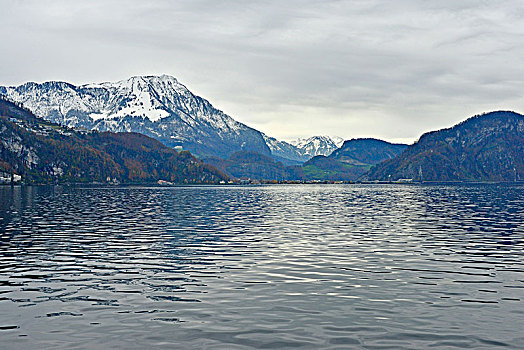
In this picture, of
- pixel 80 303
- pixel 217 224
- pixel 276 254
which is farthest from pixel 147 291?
pixel 217 224

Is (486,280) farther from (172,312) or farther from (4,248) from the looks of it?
(4,248)

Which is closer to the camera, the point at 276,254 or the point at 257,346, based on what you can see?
the point at 257,346

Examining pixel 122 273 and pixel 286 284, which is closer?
pixel 286 284

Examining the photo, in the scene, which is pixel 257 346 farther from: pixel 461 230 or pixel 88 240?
pixel 461 230

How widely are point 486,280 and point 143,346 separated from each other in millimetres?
29092

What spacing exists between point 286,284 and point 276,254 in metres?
14.7

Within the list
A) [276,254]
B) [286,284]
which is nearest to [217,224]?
[276,254]

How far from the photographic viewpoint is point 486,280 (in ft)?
127

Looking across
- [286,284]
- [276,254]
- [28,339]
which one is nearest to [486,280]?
[286,284]

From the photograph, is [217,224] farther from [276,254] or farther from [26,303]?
[26,303]

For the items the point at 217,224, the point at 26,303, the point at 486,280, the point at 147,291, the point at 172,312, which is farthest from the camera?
the point at 217,224

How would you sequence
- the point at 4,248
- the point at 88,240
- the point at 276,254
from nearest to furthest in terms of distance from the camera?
1. the point at 276,254
2. the point at 4,248
3. the point at 88,240

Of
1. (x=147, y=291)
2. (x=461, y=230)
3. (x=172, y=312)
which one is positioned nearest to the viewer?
Answer: (x=172, y=312)

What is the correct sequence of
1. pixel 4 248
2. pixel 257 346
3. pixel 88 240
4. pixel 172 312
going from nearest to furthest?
pixel 257 346
pixel 172 312
pixel 4 248
pixel 88 240
